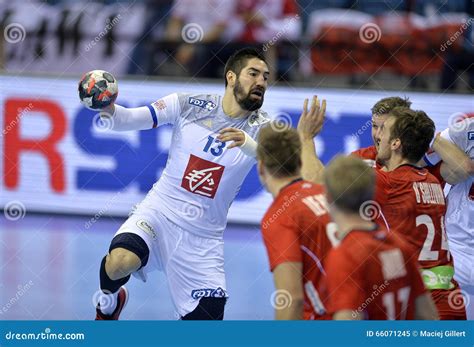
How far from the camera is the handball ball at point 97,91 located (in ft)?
21.1

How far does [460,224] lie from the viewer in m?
7.22

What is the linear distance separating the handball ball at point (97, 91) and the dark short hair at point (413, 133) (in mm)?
1940

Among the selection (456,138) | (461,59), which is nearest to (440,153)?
(456,138)

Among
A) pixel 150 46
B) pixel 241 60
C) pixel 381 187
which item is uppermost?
pixel 150 46

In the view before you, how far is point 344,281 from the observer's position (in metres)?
4.03

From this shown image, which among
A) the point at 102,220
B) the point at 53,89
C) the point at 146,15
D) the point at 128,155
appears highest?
the point at 146,15

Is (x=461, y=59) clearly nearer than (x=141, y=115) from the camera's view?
No

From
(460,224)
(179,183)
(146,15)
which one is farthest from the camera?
(146,15)

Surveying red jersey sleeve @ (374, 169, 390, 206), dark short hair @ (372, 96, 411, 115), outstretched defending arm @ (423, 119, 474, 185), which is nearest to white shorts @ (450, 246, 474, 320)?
outstretched defending arm @ (423, 119, 474, 185)

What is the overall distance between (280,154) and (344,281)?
90 cm

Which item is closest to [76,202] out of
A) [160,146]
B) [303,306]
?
[160,146]

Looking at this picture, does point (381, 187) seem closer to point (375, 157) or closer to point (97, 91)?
point (375, 157)
